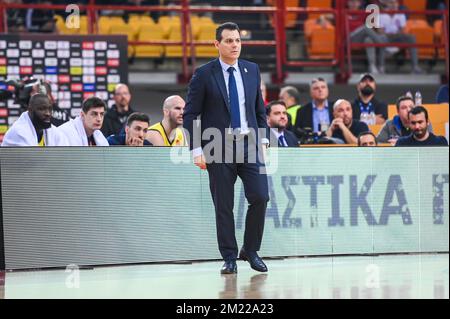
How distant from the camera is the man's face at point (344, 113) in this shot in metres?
13.8

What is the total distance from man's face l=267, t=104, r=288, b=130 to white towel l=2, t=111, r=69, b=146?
269 cm

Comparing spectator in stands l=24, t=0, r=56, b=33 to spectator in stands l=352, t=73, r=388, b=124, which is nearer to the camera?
spectator in stands l=352, t=73, r=388, b=124

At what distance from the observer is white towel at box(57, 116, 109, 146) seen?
36.8 feet

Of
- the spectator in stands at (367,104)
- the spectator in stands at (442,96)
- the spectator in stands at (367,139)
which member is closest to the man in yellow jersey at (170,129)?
the spectator in stands at (367,139)

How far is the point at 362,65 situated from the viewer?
68.9 feet

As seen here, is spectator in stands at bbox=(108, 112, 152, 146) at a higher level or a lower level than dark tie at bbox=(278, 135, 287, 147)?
higher

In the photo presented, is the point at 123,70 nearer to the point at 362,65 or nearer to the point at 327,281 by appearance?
the point at 362,65

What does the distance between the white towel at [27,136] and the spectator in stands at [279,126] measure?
2.57 meters

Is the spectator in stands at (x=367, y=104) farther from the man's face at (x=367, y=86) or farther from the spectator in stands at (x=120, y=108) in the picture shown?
the spectator in stands at (x=120, y=108)

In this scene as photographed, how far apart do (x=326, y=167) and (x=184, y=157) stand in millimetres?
1632

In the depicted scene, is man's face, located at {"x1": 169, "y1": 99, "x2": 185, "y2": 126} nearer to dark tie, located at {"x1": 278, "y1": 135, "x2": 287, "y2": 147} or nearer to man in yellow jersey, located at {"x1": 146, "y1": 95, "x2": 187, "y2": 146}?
man in yellow jersey, located at {"x1": 146, "y1": 95, "x2": 187, "y2": 146}

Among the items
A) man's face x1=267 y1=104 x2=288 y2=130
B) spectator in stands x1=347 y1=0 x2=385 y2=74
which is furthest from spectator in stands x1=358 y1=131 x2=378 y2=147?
spectator in stands x1=347 y1=0 x2=385 y2=74
